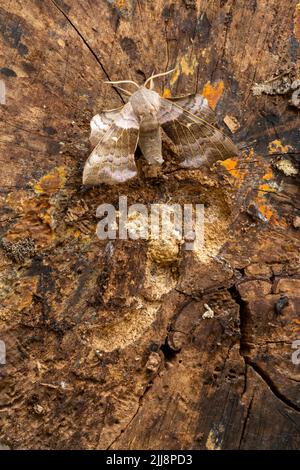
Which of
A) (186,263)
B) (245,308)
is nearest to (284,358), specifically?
(245,308)

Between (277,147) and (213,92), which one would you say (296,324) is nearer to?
(277,147)

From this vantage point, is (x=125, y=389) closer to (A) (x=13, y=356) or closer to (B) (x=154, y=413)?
(B) (x=154, y=413)

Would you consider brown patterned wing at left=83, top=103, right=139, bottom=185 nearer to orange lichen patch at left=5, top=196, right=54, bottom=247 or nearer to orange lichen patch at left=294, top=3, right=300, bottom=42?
orange lichen patch at left=5, top=196, right=54, bottom=247

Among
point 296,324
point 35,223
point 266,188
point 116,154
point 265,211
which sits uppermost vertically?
point 116,154

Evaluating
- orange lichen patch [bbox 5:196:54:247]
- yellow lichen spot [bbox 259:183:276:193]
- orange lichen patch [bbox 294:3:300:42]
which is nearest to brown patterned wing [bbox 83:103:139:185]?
orange lichen patch [bbox 5:196:54:247]

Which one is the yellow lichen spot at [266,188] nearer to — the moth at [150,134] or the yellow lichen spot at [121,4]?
the moth at [150,134]

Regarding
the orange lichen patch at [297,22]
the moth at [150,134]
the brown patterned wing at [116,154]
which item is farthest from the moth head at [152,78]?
the orange lichen patch at [297,22]

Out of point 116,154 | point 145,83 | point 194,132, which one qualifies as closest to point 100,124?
point 116,154

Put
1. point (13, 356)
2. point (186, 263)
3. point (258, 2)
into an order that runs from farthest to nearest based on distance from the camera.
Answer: point (258, 2) < point (186, 263) < point (13, 356)
